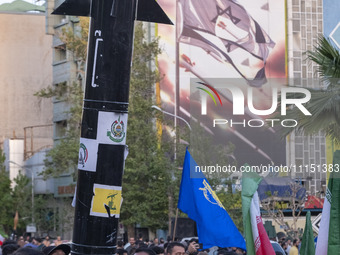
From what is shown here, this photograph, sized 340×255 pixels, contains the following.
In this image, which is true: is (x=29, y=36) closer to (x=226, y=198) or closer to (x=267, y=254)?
(x=226, y=198)

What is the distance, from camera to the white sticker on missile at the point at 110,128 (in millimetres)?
7727

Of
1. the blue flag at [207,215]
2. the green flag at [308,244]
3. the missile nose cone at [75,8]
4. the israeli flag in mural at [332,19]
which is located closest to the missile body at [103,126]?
the missile nose cone at [75,8]

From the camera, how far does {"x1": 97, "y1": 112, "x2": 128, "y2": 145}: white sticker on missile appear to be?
7.73 m

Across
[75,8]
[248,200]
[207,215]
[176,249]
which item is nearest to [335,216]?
[176,249]

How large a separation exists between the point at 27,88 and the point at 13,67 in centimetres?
201

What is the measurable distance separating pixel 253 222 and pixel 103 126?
503cm

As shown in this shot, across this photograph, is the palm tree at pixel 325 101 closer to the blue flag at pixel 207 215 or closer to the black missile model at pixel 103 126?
the blue flag at pixel 207 215

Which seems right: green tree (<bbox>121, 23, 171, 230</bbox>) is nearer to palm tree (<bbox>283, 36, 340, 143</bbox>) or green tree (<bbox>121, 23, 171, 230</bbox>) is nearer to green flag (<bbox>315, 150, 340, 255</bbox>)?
palm tree (<bbox>283, 36, 340, 143</bbox>)

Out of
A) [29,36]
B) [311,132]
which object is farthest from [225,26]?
→ [311,132]

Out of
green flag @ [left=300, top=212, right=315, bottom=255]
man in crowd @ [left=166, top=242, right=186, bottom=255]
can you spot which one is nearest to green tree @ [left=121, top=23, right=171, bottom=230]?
green flag @ [left=300, top=212, right=315, bottom=255]

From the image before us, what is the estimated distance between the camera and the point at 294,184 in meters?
41.0

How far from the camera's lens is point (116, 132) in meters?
7.79

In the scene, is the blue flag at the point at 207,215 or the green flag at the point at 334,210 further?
the blue flag at the point at 207,215

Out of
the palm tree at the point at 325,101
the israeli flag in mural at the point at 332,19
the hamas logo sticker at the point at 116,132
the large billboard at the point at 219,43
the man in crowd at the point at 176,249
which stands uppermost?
the israeli flag in mural at the point at 332,19
